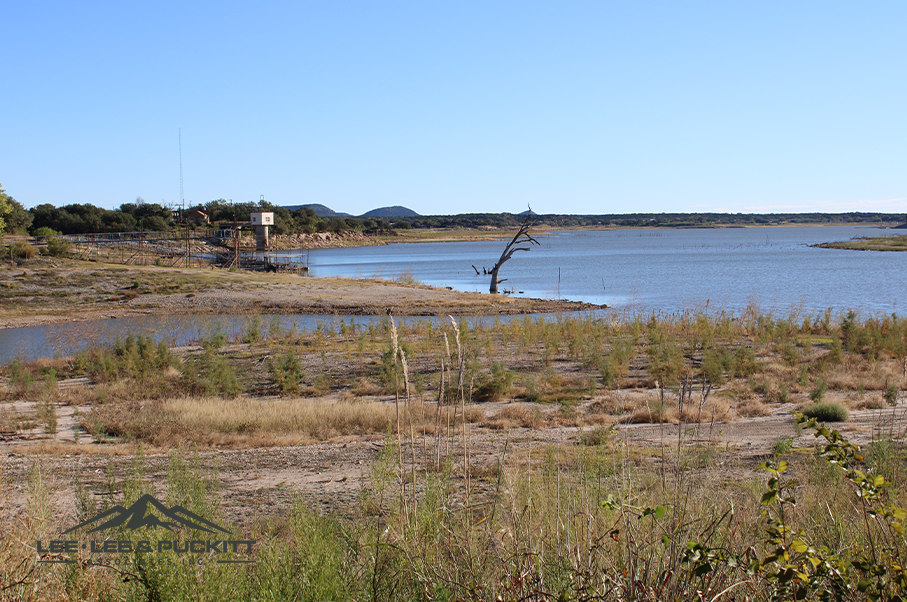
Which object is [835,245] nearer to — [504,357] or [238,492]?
[504,357]

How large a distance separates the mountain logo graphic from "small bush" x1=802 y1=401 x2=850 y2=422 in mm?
9799

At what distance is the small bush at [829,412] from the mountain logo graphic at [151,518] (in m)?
9.80

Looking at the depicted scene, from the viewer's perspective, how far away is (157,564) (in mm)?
3662

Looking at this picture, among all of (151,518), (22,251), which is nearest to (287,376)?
(151,518)

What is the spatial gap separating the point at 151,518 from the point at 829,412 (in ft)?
34.8

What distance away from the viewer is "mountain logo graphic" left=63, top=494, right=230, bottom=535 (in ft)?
13.6

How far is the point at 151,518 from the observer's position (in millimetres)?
4109

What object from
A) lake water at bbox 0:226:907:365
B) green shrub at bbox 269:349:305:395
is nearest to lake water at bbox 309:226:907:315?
lake water at bbox 0:226:907:365

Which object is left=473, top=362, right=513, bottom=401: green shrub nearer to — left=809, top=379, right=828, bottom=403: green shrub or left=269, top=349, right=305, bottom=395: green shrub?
left=269, top=349, right=305, bottom=395: green shrub

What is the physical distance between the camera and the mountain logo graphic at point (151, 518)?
4145 mm

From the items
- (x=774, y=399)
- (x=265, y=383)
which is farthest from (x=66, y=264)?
(x=774, y=399)

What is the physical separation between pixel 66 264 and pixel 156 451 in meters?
46.6

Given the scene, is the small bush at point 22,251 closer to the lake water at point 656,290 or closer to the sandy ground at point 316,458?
the lake water at point 656,290

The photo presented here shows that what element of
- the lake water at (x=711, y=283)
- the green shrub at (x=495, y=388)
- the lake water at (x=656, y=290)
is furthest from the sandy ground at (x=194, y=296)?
the green shrub at (x=495, y=388)
